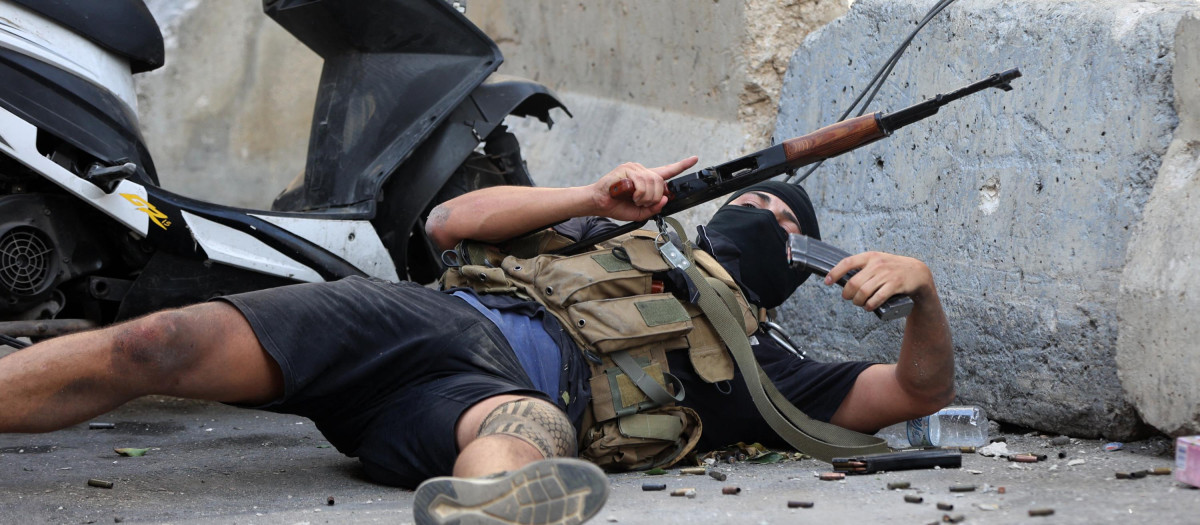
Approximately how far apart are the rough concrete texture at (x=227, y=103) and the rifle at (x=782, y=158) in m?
3.66

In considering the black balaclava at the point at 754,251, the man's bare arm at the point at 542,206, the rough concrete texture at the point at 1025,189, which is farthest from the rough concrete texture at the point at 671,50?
the man's bare arm at the point at 542,206

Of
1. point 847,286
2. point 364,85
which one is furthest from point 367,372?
point 364,85

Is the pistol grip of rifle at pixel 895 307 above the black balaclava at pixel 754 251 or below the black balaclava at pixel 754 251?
below

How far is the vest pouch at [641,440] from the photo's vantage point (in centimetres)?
254

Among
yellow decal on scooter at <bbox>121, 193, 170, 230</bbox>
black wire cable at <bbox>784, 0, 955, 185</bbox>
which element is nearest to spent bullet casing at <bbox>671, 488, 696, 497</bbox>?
black wire cable at <bbox>784, 0, 955, 185</bbox>

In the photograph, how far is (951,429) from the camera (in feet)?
9.44

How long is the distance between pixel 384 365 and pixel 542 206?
1.86 ft

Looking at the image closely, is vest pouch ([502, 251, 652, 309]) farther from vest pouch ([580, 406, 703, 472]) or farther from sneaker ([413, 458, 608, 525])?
sneaker ([413, 458, 608, 525])

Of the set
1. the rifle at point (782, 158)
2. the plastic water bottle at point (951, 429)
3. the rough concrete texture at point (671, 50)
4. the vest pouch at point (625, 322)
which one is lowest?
the plastic water bottle at point (951, 429)

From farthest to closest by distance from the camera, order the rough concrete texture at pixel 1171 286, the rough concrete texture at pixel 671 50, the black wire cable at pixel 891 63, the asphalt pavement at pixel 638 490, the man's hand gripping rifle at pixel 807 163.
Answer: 1. the rough concrete texture at pixel 671 50
2. the black wire cable at pixel 891 63
3. the man's hand gripping rifle at pixel 807 163
4. the rough concrete texture at pixel 1171 286
5. the asphalt pavement at pixel 638 490

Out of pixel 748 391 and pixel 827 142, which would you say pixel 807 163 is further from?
pixel 748 391

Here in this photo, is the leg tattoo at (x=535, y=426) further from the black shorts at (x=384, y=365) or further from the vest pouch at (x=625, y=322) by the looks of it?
the vest pouch at (x=625, y=322)

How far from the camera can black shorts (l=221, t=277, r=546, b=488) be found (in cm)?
228

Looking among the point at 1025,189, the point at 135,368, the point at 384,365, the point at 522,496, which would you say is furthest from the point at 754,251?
the point at 135,368
